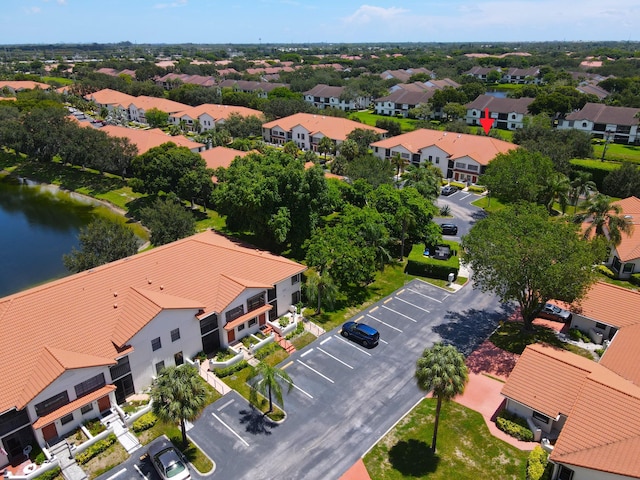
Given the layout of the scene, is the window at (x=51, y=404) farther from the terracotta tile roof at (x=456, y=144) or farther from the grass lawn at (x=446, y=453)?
the terracotta tile roof at (x=456, y=144)

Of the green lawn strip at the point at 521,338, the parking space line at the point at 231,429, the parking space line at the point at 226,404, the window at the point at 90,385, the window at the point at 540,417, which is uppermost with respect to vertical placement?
the window at the point at 90,385

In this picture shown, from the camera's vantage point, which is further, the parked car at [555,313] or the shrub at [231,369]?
the parked car at [555,313]

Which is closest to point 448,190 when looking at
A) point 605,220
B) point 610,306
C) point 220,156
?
point 605,220

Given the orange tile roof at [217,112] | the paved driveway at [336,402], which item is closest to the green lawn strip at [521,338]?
the paved driveway at [336,402]

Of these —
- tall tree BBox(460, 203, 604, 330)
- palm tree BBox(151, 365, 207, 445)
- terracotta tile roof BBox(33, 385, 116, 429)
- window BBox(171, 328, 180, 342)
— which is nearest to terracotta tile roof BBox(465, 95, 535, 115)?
tall tree BBox(460, 203, 604, 330)

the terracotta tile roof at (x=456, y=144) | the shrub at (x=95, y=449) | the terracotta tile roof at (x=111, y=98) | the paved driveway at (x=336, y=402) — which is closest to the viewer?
the shrub at (x=95, y=449)

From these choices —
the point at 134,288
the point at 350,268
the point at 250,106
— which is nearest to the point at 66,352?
the point at 134,288

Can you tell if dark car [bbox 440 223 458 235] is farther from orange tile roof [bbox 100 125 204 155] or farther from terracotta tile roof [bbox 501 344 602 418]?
orange tile roof [bbox 100 125 204 155]

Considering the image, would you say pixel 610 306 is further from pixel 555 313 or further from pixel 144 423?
pixel 144 423
